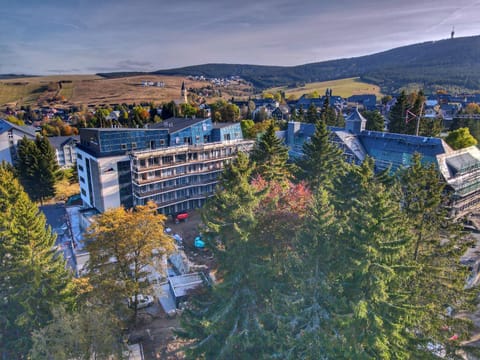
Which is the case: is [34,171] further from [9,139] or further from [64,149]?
[64,149]

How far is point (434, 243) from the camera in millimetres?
21344

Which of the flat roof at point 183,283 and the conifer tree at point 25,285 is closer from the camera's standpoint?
the conifer tree at point 25,285

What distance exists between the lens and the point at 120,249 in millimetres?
25438

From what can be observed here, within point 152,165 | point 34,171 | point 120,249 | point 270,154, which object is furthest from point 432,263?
point 34,171

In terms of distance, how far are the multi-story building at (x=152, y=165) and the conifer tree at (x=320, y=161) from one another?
1463 centimetres

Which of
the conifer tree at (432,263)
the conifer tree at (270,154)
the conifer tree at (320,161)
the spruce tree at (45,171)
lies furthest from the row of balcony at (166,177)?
the conifer tree at (432,263)

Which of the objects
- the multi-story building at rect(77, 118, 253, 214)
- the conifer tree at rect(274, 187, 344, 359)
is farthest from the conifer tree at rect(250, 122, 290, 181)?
the conifer tree at rect(274, 187, 344, 359)

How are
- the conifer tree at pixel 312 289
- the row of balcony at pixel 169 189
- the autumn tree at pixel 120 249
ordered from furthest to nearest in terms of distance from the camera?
1. the row of balcony at pixel 169 189
2. the autumn tree at pixel 120 249
3. the conifer tree at pixel 312 289

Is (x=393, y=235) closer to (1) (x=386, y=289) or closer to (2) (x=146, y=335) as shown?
(1) (x=386, y=289)

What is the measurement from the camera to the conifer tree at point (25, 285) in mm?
22406

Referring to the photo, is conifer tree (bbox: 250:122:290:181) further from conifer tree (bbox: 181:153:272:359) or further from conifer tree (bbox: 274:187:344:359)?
conifer tree (bbox: 274:187:344:359)

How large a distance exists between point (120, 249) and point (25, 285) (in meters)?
6.89

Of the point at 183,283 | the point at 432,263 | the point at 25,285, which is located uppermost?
the point at 432,263

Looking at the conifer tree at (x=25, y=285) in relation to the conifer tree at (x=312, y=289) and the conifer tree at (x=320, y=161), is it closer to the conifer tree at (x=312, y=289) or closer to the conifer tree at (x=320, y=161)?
the conifer tree at (x=312, y=289)
